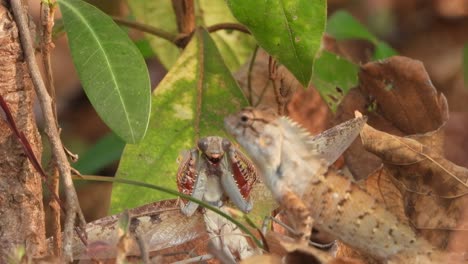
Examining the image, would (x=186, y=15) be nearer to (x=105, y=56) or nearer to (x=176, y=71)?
(x=176, y=71)

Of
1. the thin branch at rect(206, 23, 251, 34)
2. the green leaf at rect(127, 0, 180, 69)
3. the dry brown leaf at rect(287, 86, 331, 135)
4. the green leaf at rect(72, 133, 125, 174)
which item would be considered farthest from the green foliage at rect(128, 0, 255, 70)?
the green leaf at rect(72, 133, 125, 174)

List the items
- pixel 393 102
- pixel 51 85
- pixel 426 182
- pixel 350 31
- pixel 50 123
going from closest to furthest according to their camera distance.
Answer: pixel 50 123, pixel 51 85, pixel 426 182, pixel 393 102, pixel 350 31

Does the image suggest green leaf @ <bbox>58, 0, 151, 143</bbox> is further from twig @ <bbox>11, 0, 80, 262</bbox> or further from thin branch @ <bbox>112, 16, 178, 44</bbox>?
thin branch @ <bbox>112, 16, 178, 44</bbox>

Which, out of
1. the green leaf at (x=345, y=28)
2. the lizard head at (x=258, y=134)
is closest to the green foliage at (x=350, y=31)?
the green leaf at (x=345, y=28)

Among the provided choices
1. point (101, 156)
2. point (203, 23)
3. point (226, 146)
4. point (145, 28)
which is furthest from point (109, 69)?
point (101, 156)

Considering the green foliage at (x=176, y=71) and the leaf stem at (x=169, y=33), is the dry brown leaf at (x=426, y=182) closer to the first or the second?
the green foliage at (x=176, y=71)
